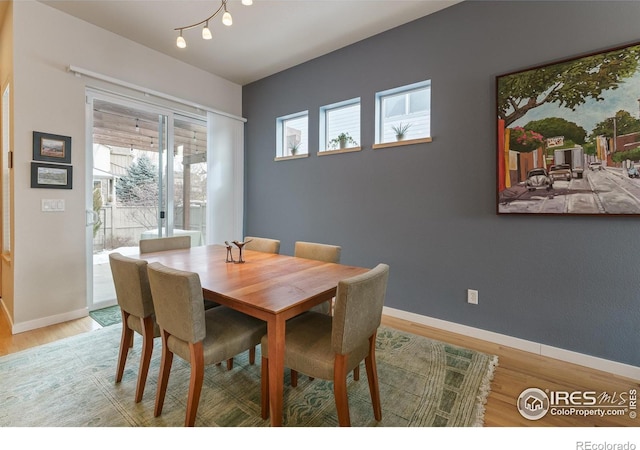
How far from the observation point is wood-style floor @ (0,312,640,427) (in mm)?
1581

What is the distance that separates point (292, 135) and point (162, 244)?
7.20 ft

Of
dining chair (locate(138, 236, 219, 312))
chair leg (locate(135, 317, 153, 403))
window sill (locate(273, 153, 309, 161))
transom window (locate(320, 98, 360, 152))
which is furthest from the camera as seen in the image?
window sill (locate(273, 153, 309, 161))

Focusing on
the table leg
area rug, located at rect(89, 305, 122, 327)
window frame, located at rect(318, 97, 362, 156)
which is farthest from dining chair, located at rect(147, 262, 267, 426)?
window frame, located at rect(318, 97, 362, 156)

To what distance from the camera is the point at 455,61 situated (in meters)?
2.57

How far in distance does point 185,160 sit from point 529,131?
3.68 metres

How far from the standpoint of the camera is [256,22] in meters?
2.84

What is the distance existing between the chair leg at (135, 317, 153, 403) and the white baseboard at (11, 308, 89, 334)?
1.81m

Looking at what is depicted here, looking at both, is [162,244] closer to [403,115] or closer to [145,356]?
[145,356]

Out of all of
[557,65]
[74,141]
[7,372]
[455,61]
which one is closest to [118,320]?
[7,372]

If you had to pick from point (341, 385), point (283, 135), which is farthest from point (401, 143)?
point (341, 385)

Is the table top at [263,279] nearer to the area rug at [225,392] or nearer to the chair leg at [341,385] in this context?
the chair leg at [341,385]

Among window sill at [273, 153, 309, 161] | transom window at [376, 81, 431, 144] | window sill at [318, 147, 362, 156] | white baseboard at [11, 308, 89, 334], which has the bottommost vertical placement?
white baseboard at [11, 308, 89, 334]

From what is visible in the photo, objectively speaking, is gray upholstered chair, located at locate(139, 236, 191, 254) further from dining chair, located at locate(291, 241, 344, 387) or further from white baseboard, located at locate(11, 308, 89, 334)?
white baseboard, located at locate(11, 308, 89, 334)
